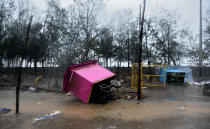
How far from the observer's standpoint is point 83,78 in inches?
240

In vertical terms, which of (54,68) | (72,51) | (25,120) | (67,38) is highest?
(67,38)

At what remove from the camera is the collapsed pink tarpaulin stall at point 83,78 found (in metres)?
5.91

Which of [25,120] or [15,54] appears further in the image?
[15,54]

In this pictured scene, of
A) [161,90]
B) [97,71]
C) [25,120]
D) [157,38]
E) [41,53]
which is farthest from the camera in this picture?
[41,53]

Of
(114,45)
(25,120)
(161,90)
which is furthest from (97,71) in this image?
(114,45)

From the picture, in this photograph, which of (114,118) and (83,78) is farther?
(83,78)

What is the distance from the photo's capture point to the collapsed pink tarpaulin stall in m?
5.91

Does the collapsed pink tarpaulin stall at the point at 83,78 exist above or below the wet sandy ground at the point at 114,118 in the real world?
above

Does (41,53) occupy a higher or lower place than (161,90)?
higher

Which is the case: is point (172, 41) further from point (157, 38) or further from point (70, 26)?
point (70, 26)

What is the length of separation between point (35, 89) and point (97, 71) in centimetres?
549

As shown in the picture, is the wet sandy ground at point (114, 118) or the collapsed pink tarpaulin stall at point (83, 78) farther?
the collapsed pink tarpaulin stall at point (83, 78)

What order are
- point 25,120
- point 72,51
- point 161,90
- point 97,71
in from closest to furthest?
1. point 25,120
2. point 97,71
3. point 161,90
4. point 72,51

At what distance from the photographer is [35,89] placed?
9930mm
